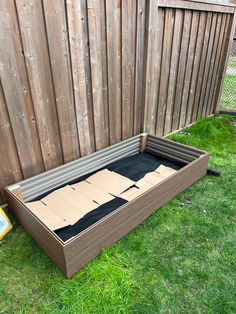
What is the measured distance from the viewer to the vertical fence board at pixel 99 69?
6.88 ft

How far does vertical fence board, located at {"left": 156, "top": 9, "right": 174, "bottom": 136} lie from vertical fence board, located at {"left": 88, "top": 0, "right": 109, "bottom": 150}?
93cm

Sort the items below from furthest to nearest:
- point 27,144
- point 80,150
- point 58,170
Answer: point 80,150, point 58,170, point 27,144

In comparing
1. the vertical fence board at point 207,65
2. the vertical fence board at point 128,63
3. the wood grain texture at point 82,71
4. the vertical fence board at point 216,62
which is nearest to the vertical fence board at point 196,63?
the vertical fence board at point 207,65

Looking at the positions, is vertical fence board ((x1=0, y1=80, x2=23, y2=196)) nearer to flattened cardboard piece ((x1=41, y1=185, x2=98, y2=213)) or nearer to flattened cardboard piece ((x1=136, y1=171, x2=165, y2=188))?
flattened cardboard piece ((x1=41, y1=185, x2=98, y2=213))

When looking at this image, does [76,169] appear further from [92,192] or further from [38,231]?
[38,231]

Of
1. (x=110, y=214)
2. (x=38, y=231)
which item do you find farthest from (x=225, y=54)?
(x=38, y=231)

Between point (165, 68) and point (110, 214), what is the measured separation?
7.02ft

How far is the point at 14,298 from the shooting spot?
148 cm

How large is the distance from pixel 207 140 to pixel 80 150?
76.8 inches

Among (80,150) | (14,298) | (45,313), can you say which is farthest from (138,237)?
(80,150)

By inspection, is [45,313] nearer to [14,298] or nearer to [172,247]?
[14,298]

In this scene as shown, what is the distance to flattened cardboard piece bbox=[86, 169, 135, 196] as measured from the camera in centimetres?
231

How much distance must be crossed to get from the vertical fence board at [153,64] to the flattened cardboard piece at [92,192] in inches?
46.2

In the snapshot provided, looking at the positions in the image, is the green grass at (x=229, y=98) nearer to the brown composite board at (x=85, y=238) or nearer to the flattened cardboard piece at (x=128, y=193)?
the flattened cardboard piece at (x=128, y=193)
